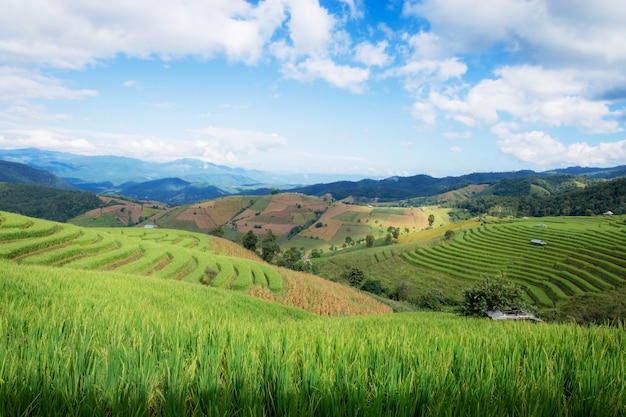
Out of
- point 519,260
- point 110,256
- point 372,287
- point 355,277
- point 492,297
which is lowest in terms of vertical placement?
point 372,287

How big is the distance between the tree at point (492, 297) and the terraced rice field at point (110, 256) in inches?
766

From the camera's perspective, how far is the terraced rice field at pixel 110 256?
87.5 ft

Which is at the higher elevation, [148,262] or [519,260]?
[148,262]

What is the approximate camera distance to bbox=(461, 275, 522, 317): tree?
24.6 meters

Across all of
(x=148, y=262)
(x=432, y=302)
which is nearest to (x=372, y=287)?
(x=432, y=302)

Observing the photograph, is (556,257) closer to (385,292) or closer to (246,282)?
(385,292)

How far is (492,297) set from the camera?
81.7 ft

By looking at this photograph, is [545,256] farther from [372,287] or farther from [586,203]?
[586,203]

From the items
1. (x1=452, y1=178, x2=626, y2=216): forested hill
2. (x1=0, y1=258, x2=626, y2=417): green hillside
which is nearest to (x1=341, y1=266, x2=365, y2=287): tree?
(x1=0, y1=258, x2=626, y2=417): green hillside

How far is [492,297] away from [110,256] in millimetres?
34499

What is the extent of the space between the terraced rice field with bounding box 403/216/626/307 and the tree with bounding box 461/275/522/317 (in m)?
23.7

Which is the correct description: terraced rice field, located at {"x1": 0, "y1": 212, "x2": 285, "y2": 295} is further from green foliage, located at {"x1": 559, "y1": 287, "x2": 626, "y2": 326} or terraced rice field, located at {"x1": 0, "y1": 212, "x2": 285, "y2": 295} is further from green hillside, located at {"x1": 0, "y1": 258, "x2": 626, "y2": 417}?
green foliage, located at {"x1": 559, "y1": 287, "x2": 626, "y2": 326}

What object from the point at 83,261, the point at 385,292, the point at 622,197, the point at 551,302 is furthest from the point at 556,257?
the point at 622,197

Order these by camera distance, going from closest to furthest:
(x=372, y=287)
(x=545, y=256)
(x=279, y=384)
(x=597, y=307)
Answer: (x=279, y=384)
(x=597, y=307)
(x=372, y=287)
(x=545, y=256)
